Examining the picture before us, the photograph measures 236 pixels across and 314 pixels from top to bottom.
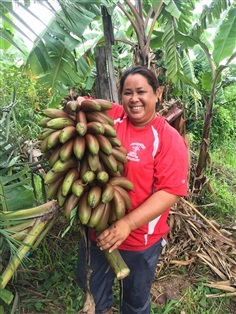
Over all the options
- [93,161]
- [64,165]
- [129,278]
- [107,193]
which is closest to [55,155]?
[64,165]

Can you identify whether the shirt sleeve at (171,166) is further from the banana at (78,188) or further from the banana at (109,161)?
the banana at (78,188)

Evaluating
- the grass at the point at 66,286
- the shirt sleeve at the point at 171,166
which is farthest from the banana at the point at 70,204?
the grass at the point at 66,286

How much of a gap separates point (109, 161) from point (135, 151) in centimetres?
29

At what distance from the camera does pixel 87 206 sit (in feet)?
4.62

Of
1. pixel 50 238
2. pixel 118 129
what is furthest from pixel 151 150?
pixel 50 238

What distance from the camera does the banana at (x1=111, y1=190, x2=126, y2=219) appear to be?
145 cm

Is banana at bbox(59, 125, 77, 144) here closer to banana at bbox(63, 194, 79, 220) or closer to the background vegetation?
banana at bbox(63, 194, 79, 220)

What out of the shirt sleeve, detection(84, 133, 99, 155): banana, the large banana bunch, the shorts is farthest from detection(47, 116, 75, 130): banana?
the shorts

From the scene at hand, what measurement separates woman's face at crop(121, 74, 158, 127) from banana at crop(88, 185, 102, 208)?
0.46 m

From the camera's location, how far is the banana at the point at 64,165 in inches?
53.8

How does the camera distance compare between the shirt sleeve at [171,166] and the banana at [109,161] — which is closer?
the banana at [109,161]

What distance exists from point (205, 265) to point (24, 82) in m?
3.13

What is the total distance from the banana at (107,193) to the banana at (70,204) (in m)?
0.13

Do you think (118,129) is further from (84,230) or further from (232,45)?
(232,45)
